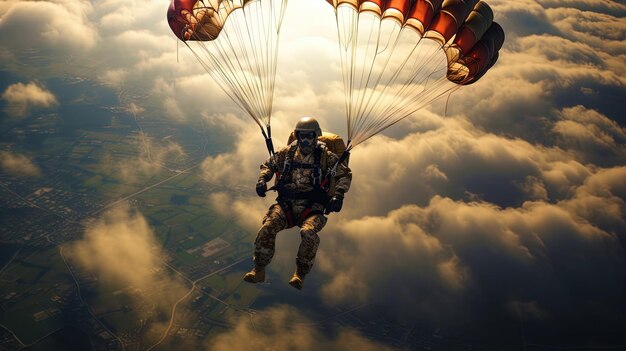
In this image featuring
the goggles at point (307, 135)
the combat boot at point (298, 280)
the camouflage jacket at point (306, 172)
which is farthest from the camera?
the camouflage jacket at point (306, 172)

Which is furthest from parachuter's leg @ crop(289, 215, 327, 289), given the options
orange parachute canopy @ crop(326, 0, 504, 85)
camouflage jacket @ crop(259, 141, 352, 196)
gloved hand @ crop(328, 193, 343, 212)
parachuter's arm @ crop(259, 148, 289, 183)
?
orange parachute canopy @ crop(326, 0, 504, 85)

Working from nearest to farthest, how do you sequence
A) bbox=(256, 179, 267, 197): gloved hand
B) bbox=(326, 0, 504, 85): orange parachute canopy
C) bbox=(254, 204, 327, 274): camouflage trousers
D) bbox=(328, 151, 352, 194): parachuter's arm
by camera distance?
1. bbox=(254, 204, 327, 274): camouflage trousers
2. bbox=(256, 179, 267, 197): gloved hand
3. bbox=(328, 151, 352, 194): parachuter's arm
4. bbox=(326, 0, 504, 85): orange parachute canopy

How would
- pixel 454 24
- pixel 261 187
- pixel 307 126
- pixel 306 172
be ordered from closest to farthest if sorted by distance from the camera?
pixel 261 187, pixel 307 126, pixel 306 172, pixel 454 24

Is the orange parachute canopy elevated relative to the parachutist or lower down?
elevated

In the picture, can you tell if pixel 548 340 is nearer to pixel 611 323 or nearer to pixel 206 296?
pixel 611 323

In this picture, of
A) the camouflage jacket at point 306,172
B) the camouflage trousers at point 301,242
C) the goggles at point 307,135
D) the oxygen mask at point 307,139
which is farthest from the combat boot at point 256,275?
the goggles at point 307,135

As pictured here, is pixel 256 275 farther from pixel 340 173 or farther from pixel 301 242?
pixel 340 173

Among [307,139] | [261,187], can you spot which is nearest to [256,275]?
[261,187]

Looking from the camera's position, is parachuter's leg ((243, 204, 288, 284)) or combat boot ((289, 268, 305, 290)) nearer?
combat boot ((289, 268, 305, 290))

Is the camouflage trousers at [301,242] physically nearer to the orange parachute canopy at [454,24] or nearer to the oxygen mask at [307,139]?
the oxygen mask at [307,139]

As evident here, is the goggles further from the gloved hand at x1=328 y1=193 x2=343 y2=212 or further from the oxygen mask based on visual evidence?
the gloved hand at x1=328 y1=193 x2=343 y2=212

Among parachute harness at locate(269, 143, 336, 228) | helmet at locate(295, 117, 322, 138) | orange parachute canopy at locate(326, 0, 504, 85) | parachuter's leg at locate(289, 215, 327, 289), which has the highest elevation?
orange parachute canopy at locate(326, 0, 504, 85)
